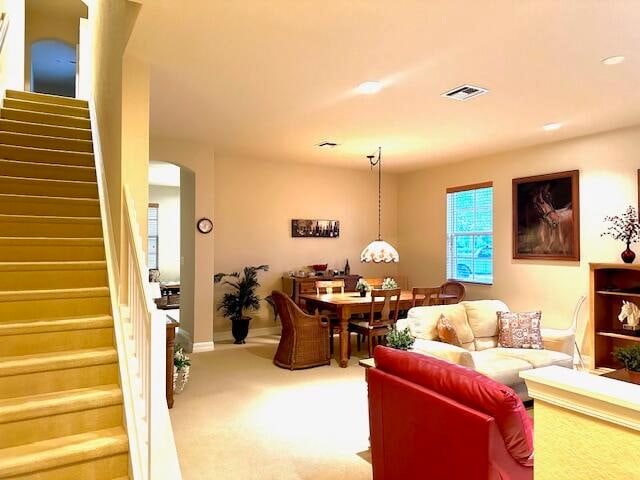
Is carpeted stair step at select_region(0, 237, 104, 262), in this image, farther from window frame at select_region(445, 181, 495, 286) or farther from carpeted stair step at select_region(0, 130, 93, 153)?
window frame at select_region(445, 181, 495, 286)

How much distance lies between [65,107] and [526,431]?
18.0 ft

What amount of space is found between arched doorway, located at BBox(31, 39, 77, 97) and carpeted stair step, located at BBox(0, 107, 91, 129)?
12.1 feet

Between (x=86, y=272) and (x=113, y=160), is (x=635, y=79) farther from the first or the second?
(x=86, y=272)

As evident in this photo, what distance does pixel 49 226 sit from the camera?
348 cm

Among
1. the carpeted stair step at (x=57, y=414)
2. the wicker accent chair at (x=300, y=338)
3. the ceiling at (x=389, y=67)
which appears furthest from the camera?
the wicker accent chair at (x=300, y=338)

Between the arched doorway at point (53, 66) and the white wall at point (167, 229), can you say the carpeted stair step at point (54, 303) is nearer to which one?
the arched doorway at point (53, 66)

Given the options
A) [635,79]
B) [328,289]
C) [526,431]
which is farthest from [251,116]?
[526,431]

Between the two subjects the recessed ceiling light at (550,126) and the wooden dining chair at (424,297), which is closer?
the recessed ceiling light at (550,126)

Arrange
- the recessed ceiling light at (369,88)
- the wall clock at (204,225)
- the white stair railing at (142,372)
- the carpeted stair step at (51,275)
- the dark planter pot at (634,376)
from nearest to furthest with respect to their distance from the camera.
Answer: the white stair railing at (142,372) → the carpeted stair step at (51,275) → the dark planter pot at (634,376) → the recessed ceiling light at (369,88) → the wall clock at (204,225)

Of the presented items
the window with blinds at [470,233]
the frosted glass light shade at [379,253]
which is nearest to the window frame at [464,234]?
the window with blinds at [470,233]

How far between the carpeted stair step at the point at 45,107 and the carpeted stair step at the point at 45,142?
659 mm

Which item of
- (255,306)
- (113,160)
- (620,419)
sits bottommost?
(255,306)

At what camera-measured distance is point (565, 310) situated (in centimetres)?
558

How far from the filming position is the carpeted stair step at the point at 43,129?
14.2 ft
